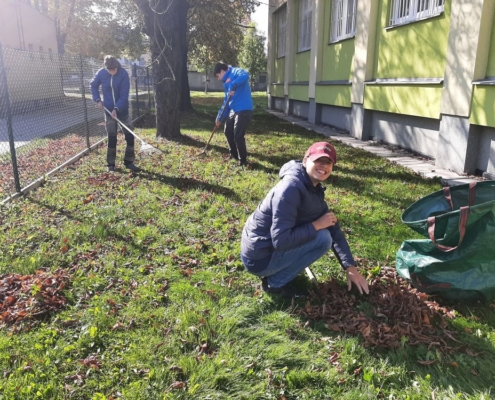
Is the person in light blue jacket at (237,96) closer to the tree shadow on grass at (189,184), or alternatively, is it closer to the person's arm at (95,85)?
the tree shadow on grass at (189,184)

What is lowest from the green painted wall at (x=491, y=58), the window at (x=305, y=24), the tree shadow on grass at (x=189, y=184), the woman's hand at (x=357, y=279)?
the tree shadow on grass at (x=189, y=184)

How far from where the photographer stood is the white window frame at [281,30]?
21391mm

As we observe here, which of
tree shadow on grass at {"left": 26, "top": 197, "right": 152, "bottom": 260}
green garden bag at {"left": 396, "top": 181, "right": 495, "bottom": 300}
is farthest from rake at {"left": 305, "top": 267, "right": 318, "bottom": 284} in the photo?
tree shadow on grass at {"left": 26, "top": 197, "right": 152, "bottom": 260}

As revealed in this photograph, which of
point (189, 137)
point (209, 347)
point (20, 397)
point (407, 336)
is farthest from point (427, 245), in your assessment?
point (189, 137)

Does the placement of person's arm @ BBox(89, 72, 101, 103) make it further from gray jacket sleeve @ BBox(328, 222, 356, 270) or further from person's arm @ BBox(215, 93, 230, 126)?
gray jacket sleeve @ BBox(328, 222, 356, 270)

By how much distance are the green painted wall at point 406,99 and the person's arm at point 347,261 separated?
18.2 feet

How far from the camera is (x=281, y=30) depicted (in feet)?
73.0

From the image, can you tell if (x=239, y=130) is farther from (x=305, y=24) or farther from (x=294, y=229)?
(x=305, y=24)

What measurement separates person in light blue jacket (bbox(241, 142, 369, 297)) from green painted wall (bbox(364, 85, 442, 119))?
224 inches

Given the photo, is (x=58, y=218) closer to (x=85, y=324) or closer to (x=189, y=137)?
(x=85, y=324)

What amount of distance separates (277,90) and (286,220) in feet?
66.6

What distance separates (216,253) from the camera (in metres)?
4.31

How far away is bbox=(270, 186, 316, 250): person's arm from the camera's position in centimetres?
300

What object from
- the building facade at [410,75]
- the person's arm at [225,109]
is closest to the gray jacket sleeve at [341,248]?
the building facade at [410,75]
